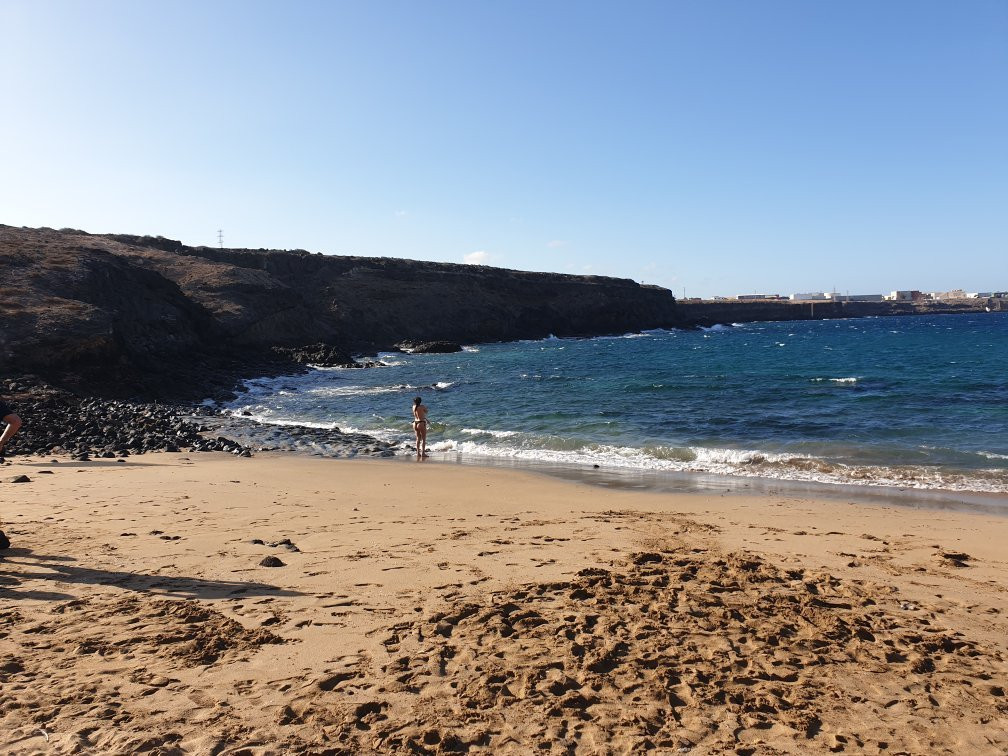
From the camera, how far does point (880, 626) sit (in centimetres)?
490

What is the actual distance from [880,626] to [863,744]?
1739 mm

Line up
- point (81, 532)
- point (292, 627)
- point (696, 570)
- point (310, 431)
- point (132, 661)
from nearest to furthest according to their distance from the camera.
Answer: point (132, 661) < point (292, 627) < point (696, 570) < point (81, 532) < point (310, 431)

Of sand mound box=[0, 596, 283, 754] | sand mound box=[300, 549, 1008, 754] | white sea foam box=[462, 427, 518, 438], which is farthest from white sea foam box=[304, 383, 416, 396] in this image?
sand mound box=[300, 549, 1008, 754]

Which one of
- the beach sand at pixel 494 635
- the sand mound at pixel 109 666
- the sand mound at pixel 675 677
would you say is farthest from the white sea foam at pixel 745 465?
the sand mound at pixel 109 666

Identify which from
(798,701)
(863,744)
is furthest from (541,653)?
(863,744)

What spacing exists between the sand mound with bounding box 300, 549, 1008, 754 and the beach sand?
16 millimetres

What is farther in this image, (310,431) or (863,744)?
(310,431)

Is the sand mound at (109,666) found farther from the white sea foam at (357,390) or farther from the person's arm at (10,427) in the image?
the white sea foam at (357,390)

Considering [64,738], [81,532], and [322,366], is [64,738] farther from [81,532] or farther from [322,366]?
[322,366]

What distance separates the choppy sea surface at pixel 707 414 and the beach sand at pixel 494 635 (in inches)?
215

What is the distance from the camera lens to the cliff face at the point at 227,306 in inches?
1027

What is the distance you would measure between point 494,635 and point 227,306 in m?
51.1

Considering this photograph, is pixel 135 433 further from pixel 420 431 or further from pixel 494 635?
pixel 494 635

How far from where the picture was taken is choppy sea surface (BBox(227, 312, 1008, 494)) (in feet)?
45.3
